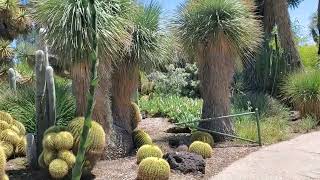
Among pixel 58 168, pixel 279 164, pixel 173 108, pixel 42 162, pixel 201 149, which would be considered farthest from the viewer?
pixel 173 108

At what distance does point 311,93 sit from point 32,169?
8.67 metres

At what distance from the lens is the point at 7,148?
902 cm

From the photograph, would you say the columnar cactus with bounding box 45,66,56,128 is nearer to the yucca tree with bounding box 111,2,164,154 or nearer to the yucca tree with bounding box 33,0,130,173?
the yucca tree with bounding box 33,0,130,173

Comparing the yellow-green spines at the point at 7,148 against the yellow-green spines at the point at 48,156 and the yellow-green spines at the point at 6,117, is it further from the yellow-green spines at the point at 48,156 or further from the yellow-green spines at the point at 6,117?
the yellow-green spines at the point at 48,156

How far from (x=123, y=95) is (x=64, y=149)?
9.08ft

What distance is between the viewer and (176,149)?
9.93 meters

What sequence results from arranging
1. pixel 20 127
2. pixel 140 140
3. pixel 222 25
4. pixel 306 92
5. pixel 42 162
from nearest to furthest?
1. pixel 42 162
2. pixel 20 127
3. pixel 140 140
4. pixel 222 25
5. pixel 306 92

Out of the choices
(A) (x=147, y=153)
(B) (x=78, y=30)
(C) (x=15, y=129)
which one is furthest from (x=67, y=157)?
(C) (x=15, y=129)

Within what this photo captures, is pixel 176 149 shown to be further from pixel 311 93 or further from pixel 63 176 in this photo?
pixel 311 93

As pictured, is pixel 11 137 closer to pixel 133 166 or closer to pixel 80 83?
A: pixel 80 83

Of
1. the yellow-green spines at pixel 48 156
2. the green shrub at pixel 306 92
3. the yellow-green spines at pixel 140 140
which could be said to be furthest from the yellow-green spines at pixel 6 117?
the green shrub at pixel 306 92

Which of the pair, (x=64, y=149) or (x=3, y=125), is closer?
(x=64, y=149)

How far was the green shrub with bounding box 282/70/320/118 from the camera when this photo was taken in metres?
14.1

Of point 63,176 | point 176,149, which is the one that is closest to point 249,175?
point 176,149
